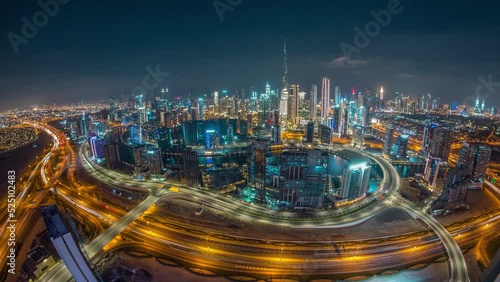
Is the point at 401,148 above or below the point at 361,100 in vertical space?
below

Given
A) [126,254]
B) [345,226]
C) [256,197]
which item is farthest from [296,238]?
[126,254]

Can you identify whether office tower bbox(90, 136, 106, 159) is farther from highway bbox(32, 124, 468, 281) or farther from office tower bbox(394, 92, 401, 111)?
office tower bbox(394, 92, 401, 111)

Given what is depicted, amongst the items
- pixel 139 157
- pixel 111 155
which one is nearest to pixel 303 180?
pixel 139 157

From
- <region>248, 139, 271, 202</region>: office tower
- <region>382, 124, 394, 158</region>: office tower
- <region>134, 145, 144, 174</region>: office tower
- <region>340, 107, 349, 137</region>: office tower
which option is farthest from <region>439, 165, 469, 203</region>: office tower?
<region>134, 145, 144, 174</region>: office tower

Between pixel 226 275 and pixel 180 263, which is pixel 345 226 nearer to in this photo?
pixel 226 275

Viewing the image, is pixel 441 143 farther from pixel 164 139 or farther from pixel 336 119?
pixel 164 139

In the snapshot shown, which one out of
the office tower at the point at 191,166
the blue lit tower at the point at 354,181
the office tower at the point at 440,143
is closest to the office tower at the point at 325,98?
the office tower at the point at 440,143

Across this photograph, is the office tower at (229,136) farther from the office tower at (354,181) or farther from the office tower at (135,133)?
the office tower at (354,181)
